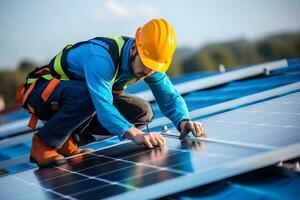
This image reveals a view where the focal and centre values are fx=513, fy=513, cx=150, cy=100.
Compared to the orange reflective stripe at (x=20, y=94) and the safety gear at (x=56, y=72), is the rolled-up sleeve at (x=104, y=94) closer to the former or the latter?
the safety gear at (x=56, y=72)

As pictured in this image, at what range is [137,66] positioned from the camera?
4.39 meters

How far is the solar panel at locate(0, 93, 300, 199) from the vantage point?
10.2 feet

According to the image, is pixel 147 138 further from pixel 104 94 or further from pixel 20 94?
pixel 20 94

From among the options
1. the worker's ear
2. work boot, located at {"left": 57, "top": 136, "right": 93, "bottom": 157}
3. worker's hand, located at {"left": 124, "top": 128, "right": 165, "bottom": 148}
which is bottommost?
work boot, located at {"left": 57, "top": 136, "right": 93, "bottom": 157}

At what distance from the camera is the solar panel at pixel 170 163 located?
10.2 ft

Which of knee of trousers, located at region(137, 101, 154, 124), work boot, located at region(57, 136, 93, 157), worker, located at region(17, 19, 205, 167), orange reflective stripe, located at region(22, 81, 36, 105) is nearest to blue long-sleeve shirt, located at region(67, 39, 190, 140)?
worker, located at region(17, 19, 205, 167)

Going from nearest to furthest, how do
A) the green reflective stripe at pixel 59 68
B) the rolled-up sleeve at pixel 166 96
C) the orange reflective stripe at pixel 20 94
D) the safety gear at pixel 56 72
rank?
the safety gear at pixel 56 72 < the rolled-up sleeve at pixel 166 96 < the green reflective stripe at pixel 59 68 < the orange reflective stripe at pixel 20 94

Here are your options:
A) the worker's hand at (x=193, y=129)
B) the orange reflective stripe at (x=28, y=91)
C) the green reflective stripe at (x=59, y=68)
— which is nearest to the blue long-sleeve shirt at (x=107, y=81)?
the green reflective stripe at (x=59, y=68)

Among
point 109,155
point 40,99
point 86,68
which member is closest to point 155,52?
point 86,68

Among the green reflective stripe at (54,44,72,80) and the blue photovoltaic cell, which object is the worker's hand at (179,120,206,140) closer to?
the blue photovoltaic cell

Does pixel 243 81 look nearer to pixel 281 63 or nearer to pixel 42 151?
pixel 281 63

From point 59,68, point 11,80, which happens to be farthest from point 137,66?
point 11,80

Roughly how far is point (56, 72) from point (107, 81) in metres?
0.86

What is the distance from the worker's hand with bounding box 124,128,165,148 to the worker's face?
520mm
